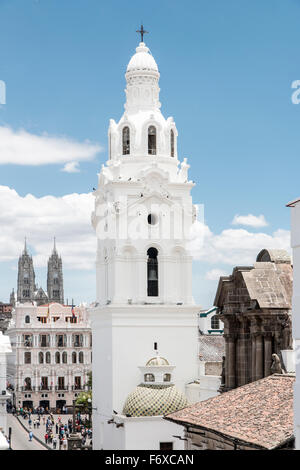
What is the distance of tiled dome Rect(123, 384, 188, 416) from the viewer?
42.4 m

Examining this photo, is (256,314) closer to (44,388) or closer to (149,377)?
(149,377)

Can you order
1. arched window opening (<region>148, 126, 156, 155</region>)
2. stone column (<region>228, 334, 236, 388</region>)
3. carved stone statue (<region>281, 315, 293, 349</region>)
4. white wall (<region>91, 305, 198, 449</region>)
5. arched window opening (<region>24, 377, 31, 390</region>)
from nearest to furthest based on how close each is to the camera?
carved stone statue (<region>281, 315, 293, 349</region>) → stone column (<region>228, 334, 236, 388</region>) → white wall (<region>91, 305, 198, 449</region>) → arched window opening (<region>148, 126, 156, 155</region>) → arched window opening (<region>24, 377, 31, 390</region>)

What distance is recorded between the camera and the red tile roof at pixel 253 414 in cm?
1914

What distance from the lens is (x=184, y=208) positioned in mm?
47062

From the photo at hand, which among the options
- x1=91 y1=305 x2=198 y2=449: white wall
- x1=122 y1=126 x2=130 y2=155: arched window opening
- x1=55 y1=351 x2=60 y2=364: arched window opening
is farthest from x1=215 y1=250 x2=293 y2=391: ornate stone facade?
x1=55 y1=351 x2=60 y2=364: arched window opening

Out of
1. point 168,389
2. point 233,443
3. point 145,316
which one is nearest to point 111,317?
point 145,316

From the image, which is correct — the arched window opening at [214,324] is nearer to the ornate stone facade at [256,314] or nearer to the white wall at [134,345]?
the white wall at [134,345]

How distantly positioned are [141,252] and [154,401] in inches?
316

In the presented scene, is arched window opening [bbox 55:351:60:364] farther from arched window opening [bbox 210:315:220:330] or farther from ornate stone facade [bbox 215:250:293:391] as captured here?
ornate stone facade [bbox 215:250:293:391]

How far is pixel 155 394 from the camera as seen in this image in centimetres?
4341

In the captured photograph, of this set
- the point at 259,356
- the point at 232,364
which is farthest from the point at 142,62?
the point at 259,356

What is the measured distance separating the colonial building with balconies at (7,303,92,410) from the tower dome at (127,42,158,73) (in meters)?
54.6

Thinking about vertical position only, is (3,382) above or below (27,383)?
above

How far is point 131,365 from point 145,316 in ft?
8.64
